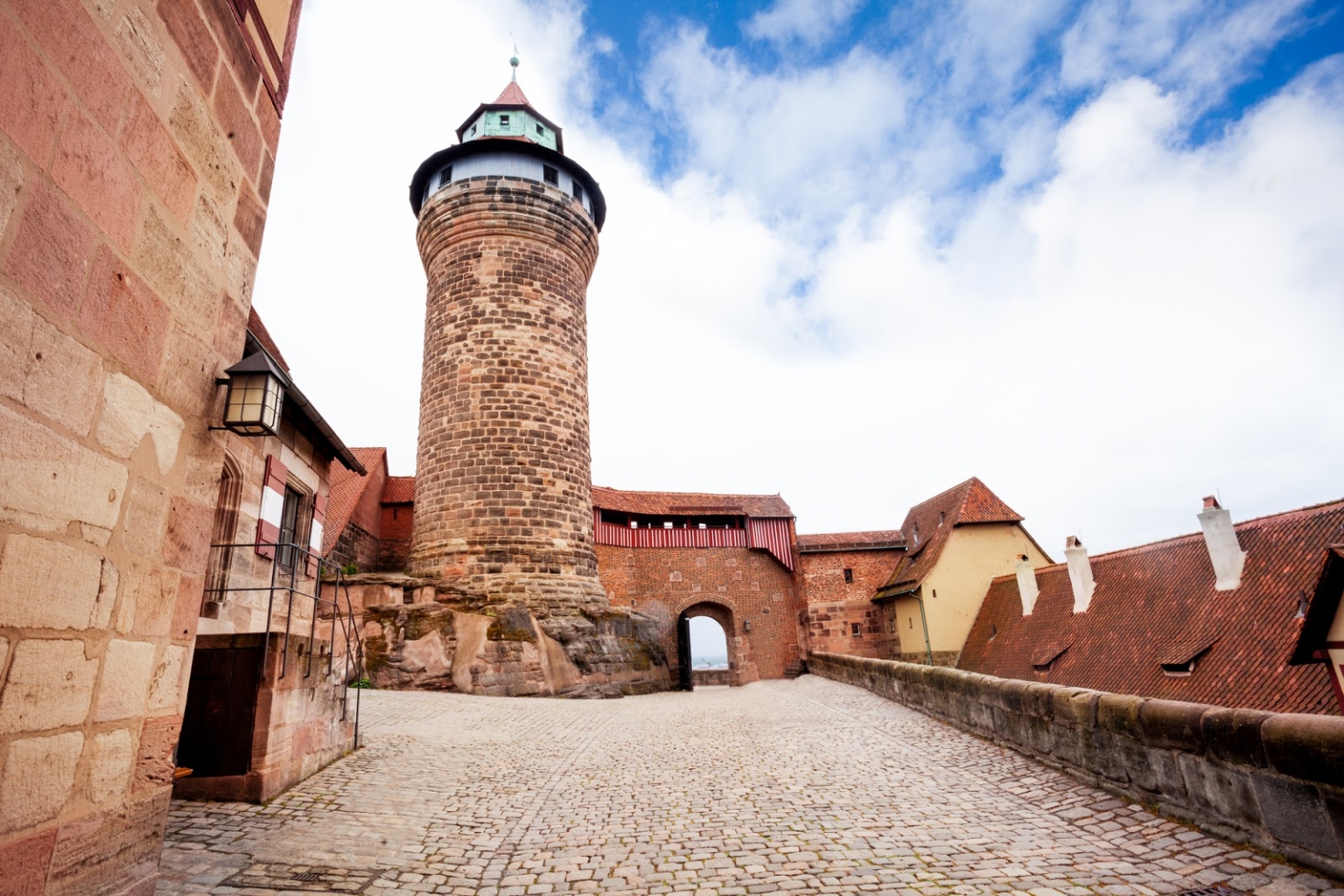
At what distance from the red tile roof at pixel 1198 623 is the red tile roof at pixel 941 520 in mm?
4912

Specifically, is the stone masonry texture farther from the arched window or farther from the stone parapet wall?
the stone parapet wall

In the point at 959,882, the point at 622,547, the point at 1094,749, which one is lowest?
the point at 959,882

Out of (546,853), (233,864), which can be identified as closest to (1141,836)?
(546,853)

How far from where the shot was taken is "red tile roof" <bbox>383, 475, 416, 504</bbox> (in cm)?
2031

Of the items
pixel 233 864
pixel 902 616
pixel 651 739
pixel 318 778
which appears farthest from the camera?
pixel 902 616

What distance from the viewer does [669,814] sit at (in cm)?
518

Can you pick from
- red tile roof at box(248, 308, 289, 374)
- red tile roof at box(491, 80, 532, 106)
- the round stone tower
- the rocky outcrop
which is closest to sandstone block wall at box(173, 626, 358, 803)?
red tile roof at box(248, 308, 289, 374)

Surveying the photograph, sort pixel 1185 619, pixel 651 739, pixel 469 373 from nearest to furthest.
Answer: pixel 651 739
pixel 1185 619
pixel 469 373


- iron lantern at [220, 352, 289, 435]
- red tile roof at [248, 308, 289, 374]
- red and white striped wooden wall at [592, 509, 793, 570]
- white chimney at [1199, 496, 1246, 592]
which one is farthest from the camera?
red and white striped wooden wall at [592, 509, 793, 570]

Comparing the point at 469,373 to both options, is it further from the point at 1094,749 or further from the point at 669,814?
the point at 1094,749

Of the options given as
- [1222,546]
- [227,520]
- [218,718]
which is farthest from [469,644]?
[1222,546]

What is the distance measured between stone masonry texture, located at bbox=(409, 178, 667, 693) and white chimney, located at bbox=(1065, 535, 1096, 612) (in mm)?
9799

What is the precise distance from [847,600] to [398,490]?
50.9ft

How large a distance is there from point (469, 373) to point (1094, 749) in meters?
13.4
